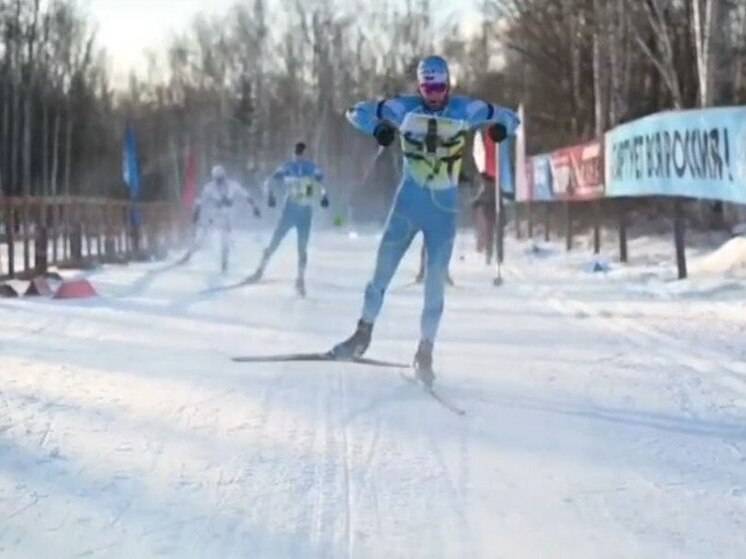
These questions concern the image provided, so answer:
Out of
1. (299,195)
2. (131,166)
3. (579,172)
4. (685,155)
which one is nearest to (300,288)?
(299,195)

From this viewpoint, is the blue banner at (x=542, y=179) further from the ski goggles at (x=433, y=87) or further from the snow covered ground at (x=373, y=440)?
the ski goggles at (x=433, y=87)

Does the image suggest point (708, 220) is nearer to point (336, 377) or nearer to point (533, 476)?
point (336, 377)

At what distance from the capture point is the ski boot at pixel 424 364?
27.4 feet

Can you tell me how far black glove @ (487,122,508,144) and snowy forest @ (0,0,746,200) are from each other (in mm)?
29829

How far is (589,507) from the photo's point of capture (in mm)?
5238

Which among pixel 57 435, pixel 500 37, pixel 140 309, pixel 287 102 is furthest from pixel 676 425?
pixel 287 102

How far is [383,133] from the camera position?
8492 millimetres

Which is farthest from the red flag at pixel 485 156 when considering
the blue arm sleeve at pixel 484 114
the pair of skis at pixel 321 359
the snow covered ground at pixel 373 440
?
the blue arm sleeve at pixel 484 114

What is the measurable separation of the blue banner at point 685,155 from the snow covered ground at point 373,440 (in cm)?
193

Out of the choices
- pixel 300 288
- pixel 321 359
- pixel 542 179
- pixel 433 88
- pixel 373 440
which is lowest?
pixel 373 440

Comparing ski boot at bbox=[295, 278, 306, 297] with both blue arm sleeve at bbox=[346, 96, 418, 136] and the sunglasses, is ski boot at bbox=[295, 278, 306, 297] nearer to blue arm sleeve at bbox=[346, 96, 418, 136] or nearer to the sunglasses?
blue arm sleeve at bbox=[346, 96, 418, 136]

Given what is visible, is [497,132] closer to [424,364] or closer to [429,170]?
[429,170]

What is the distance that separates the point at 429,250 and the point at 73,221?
16.0 meters

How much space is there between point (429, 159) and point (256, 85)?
73.9 meters
